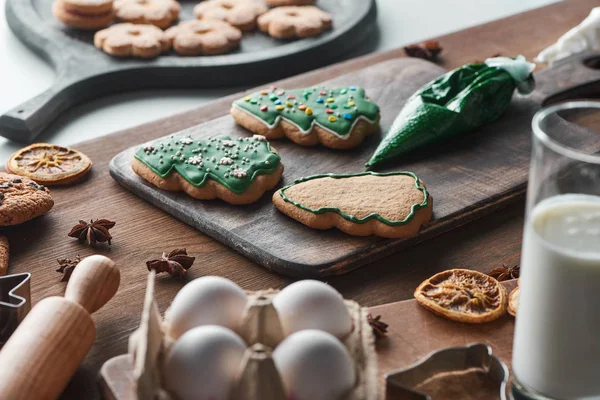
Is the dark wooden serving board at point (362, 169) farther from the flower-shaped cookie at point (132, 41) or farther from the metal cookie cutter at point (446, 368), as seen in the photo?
the flower-shaped cookie at point (132, 41)

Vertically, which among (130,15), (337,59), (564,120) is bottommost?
(337,59)

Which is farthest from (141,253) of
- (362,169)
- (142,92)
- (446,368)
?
Result: (142,92)

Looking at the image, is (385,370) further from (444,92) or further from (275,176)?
(444,92)

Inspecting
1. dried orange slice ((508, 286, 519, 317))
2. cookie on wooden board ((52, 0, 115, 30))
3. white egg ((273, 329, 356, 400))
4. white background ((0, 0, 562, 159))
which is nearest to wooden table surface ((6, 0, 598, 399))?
dried orange slice ((508, 286, 519, 317))

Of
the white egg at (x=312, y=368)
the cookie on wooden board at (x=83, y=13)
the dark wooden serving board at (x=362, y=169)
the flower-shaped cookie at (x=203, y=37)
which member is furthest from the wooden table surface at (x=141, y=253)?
the cookie on wooden board at (x=83, y=13)

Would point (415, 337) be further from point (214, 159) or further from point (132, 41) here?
point (132, 41)

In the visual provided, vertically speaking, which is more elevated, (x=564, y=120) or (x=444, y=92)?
(x=564, y=120)

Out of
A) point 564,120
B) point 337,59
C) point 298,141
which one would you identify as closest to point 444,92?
point 298,141
